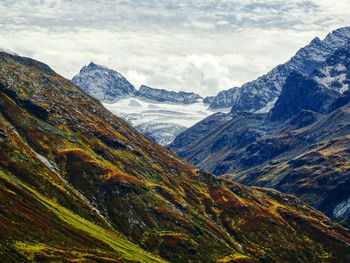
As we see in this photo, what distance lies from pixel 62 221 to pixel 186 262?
57.1 metres

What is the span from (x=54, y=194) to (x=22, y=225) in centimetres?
4928

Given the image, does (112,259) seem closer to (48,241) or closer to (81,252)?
(81,252)

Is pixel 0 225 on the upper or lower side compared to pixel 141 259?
upper

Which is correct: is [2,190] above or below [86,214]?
above

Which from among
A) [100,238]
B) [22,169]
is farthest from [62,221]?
[22,169]

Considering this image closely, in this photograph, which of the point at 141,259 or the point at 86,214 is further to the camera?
the point at 86,214

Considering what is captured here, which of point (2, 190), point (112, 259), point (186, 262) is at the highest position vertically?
point (2, 190)

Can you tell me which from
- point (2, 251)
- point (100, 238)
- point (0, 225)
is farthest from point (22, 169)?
point (2, 251)

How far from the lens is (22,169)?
19662 cm

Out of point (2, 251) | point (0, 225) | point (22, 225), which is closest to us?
point (2, 251)

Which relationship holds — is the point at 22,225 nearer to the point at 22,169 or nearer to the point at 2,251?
the point at 2,251

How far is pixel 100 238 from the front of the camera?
16675cm

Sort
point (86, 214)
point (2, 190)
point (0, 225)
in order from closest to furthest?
1. point (0, 225)
2. point (2, 190)
3. point (86, 214)

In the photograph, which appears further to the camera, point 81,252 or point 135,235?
point 135,235
